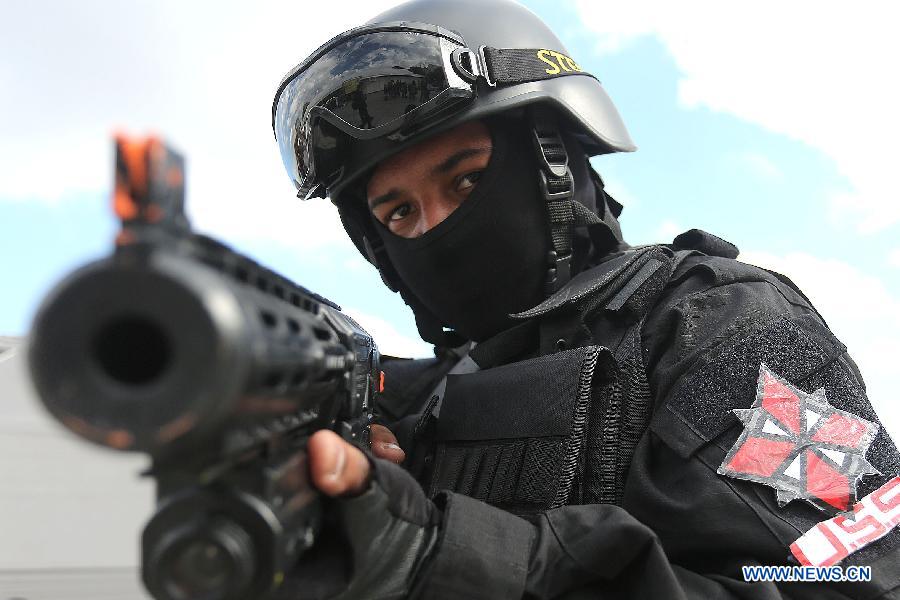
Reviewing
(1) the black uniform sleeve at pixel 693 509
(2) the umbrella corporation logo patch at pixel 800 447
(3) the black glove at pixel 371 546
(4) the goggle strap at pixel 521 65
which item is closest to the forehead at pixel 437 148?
(4) the goggle strap at pixel 521 65

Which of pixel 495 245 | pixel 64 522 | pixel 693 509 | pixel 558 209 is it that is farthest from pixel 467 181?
pixel 64 522

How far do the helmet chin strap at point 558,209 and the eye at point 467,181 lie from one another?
263 millimetres

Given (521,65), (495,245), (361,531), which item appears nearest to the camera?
(361,531)

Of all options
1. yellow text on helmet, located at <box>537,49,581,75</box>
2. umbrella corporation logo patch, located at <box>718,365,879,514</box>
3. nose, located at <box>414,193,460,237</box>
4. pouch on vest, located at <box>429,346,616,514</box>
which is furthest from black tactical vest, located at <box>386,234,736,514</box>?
yellow text on helmet, located at <box>537,49,581,75</box>

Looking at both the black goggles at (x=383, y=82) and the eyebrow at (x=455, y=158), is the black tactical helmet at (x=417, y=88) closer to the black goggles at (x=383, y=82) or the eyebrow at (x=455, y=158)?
the black goggles at (x=383, y=82)

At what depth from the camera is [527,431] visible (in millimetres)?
2195

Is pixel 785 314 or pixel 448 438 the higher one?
pixel 785 314

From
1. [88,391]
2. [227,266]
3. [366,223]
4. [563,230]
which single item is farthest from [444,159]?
[88,391]

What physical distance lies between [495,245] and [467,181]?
279 millimetres

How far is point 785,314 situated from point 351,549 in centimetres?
144

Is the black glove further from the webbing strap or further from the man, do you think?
the webbing strap

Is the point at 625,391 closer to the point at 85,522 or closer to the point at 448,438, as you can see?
the point at 448,438

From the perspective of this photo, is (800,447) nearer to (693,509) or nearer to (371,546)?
(693,509)

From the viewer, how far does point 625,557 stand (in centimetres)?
159
